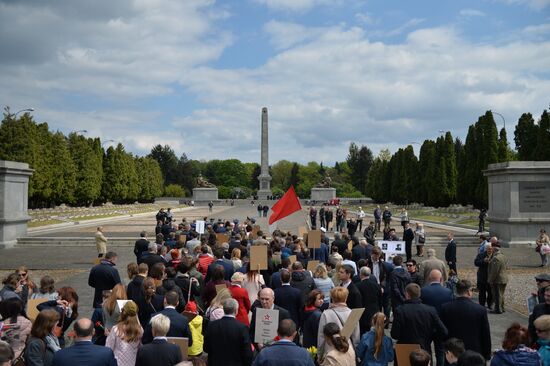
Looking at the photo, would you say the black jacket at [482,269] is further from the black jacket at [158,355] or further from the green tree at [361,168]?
the green tree at [361,168]

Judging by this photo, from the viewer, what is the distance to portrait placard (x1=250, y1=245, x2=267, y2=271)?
9.68 meters

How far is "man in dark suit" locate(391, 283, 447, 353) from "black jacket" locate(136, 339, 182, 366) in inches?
111

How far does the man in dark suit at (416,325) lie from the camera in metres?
6.59

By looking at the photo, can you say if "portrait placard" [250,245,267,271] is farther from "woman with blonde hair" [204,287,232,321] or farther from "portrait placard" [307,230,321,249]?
"portrait placard" [307,230,321,249]

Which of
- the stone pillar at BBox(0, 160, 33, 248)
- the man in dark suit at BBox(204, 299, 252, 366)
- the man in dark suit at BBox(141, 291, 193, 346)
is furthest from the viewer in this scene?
the stone pillar at BBox(0, 160, 33, 248)

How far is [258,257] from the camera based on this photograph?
32.4 ft

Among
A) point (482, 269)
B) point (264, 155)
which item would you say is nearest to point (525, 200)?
point (482, 269)

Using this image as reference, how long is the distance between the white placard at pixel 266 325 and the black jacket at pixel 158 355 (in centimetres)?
122

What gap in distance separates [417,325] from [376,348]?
3.13 ft

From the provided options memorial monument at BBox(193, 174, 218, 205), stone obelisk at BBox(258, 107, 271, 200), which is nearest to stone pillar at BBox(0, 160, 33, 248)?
stone obelisk at BBox(258, 107, 271, 200)

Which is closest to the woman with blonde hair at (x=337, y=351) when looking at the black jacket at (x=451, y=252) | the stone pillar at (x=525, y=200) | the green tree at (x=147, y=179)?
the black jacket at (x=451, y=252)

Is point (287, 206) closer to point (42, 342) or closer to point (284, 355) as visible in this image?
point (42, 342)

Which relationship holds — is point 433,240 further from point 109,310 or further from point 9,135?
point 9,135

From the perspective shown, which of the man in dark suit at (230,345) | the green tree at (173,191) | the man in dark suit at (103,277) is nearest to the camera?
the man in dark suit at (230,345)
